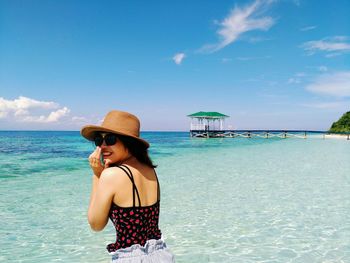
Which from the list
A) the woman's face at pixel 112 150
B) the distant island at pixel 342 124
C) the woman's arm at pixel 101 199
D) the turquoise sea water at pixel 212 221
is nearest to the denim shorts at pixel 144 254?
the woman's arm at pixel 101 199

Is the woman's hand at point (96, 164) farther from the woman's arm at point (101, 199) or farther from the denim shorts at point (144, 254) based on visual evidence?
the denim shorts at point (144, 254)

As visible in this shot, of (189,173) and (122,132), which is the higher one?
(122,132)

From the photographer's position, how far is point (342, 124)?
68.9 metres

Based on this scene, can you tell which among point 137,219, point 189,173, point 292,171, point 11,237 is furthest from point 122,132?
point 292,171

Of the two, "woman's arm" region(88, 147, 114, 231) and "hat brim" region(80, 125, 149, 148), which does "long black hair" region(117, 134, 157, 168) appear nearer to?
"hat brim" region(80, 125, 149, 148)

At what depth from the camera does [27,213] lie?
22.7 ft

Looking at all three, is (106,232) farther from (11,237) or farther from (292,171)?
(292,171)

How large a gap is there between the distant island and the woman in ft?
239

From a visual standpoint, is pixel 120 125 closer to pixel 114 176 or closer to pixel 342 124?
pixel 114 176

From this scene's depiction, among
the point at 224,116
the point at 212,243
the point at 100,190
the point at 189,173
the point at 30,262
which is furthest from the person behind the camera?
the point at 224,116

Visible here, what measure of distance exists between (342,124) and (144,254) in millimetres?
76860

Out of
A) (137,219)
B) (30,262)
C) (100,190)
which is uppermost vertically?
(100,190)

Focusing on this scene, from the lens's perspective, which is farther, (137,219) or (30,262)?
(30,262)

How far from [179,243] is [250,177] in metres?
7.25
